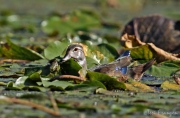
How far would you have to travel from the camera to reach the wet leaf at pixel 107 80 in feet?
13.2

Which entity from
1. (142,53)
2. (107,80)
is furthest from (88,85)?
(142,53)

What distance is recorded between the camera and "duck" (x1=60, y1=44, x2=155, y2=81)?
4301 mm

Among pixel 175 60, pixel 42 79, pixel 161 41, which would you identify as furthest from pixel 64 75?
pixel 161 41

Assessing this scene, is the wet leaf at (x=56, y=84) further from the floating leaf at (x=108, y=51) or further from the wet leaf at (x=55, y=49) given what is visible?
the floating leaf at (x=108, y=51)

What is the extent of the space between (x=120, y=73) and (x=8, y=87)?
0.93m

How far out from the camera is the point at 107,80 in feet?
13.3

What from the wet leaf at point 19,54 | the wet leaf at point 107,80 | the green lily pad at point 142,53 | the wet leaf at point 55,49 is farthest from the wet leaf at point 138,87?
the wet leaf at point 19,54

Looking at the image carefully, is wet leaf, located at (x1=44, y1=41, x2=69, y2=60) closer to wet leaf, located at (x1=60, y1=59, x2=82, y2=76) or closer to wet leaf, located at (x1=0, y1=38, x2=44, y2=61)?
wet leaf, located at (x1=0, y1=38, x2=44, y2=61)

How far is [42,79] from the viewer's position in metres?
4.02

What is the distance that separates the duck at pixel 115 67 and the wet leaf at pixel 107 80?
0.19 metres

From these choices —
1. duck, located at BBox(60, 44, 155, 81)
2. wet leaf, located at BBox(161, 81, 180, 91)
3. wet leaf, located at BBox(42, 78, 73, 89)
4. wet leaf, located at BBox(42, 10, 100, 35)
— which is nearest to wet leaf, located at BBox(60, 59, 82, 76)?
duck, located at BBox(60, 44, 155, 81)

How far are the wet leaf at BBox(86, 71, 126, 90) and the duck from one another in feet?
0.64

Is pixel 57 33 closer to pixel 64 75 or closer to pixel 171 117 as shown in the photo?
pixel 64 75

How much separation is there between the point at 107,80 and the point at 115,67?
0.98 feet
